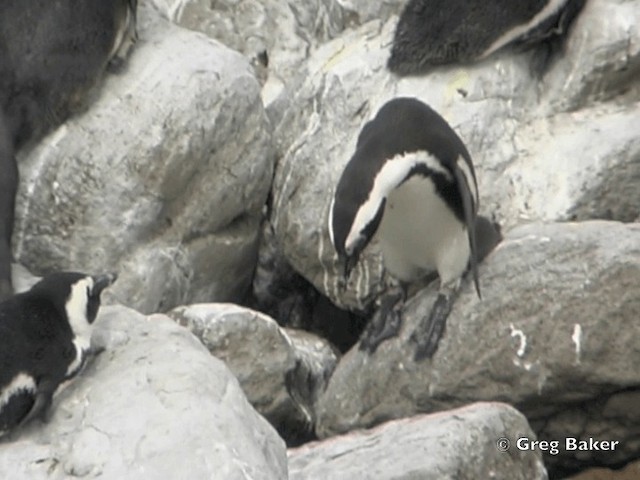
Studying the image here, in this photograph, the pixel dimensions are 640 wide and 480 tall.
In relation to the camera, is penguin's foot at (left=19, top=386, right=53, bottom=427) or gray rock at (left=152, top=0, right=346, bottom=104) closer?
penguin's foot at (left=19, top=386, right=53, bottom=427)

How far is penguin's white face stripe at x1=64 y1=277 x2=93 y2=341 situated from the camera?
5.72m

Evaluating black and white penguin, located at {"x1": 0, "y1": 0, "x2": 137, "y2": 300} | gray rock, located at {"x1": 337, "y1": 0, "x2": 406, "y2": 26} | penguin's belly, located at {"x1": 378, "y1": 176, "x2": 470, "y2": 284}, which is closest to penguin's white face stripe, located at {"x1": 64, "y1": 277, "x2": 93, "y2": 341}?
penguin's belly, located at {"x1": 378, "y1": 176, "x2": 470, "y2": 284}

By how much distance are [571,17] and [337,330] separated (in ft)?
5.39

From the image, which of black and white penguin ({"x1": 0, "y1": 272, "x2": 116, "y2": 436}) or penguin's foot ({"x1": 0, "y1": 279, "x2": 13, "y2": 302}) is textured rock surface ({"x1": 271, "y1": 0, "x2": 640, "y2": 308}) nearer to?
penguin's foot ({"x1": 0, "y1": 279, "x2": 13, "y2": 302})

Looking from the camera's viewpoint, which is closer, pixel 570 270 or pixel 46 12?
pixel 570 270

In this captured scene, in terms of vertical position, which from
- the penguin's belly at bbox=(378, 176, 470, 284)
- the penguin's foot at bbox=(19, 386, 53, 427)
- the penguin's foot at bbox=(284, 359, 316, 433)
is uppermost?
the penguin's foot at bbox=(19, 386, 53, 427)

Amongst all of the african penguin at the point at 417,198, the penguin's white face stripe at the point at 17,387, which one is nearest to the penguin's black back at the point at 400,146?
the african penguin at the point at 417,198

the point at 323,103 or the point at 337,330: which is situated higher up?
the point at 323,103

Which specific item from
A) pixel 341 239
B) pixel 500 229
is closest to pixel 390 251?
pixel 500 229

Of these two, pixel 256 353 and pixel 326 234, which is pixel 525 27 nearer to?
pixel 326 234

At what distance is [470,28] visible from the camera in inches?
341

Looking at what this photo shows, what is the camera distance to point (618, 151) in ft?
26.8

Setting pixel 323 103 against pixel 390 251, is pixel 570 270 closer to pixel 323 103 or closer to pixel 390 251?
pixel 390 251

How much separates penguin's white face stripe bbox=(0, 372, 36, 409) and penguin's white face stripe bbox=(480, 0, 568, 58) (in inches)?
146
